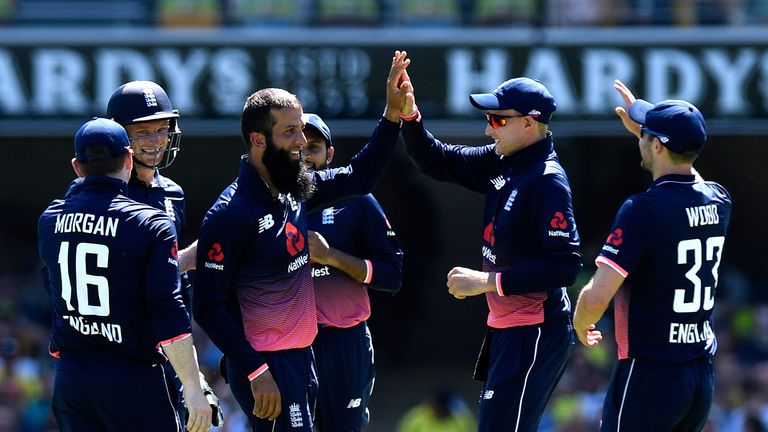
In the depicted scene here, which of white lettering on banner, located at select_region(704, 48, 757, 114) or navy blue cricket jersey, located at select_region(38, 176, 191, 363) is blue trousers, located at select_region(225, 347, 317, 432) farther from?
white lettering on banner, located at select_region(704, 48, 757, 114)

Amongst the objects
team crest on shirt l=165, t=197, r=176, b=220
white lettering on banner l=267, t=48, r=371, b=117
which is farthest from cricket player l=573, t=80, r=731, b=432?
white lettering on banner l=267, t=48, r=371, b=117

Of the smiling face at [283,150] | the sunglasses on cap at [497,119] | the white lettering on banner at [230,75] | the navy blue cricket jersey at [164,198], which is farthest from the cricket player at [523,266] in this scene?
the white lettering on banner at [230,75]

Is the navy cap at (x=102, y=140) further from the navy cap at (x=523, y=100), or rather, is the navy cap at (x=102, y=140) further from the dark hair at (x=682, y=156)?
the dark hair at (x=682, y=156)

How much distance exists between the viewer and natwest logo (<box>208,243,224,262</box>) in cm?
471

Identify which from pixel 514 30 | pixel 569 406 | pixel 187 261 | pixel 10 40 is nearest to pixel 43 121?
pixel 10 40

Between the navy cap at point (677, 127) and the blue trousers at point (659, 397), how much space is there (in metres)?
0.84

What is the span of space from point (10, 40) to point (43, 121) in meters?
0.75

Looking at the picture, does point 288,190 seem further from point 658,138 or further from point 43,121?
point 43,121

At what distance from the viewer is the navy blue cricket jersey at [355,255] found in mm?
5789

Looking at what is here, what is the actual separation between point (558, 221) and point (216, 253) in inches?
52.3

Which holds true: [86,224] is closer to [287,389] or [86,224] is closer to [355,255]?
[287,389]

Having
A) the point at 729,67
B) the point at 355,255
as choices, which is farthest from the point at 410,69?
the point at 355,255

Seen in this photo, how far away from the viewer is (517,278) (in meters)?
4.91

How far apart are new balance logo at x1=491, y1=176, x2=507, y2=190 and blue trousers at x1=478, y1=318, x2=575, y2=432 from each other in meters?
0.58
